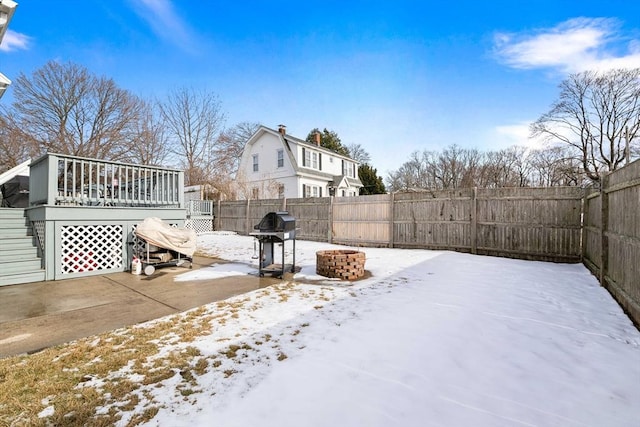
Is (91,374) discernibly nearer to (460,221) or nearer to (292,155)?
(460,221)

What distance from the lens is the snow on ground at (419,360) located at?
2.07m

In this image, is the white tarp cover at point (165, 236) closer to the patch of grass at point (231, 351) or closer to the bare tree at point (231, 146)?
the patch of grass at point (231, 351)

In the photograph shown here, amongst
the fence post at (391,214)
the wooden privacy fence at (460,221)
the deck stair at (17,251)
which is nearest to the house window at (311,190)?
the wooden privacy fence at (460,221)

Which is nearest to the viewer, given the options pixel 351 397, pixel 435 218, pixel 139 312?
pixel 351 397

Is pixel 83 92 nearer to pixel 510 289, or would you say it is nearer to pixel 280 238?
pixel 280 238

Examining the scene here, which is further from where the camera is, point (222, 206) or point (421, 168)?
point (421, 168)

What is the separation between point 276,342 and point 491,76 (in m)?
14.3

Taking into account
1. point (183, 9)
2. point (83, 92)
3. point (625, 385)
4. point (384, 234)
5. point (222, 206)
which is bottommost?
point (625, 385)

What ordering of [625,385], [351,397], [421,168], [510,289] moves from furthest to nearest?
[421,168]
[510,289]
[625,385]
[351,397]

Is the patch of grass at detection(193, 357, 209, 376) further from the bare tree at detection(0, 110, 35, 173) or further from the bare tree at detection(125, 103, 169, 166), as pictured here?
the bare tree at detection(125, 103, 169, 166)

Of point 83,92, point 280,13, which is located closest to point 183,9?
point 280,13

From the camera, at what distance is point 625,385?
2.42 m

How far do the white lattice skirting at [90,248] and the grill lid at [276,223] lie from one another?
374 centimetres

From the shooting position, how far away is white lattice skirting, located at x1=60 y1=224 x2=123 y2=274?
6.46 metres
